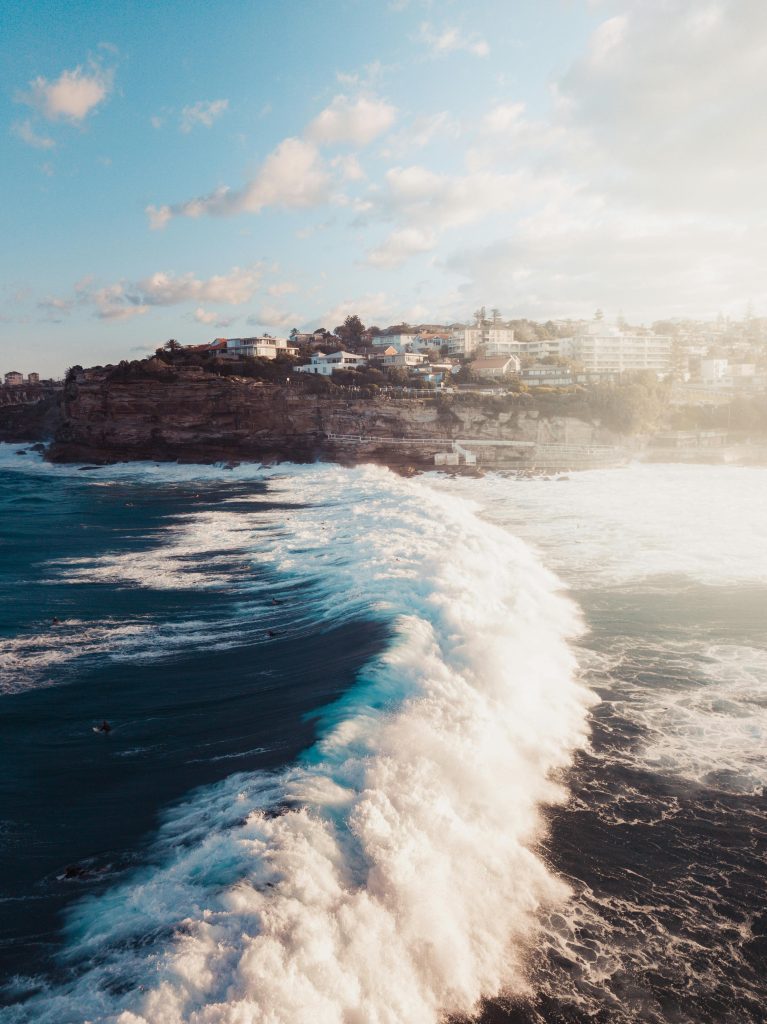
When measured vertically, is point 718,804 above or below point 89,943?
below

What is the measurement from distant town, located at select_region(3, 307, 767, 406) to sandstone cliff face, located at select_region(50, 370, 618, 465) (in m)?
10.8

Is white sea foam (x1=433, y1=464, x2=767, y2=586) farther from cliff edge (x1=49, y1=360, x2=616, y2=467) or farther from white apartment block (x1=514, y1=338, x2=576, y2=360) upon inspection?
white apartment block (x1=514, y1=338, x2=576, y2=360)

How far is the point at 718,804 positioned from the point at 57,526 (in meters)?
27.9

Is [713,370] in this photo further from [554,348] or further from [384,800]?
[384,800]

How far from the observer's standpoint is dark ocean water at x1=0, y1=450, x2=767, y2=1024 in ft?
15.1

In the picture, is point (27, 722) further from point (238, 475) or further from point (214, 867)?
point (238, 475)

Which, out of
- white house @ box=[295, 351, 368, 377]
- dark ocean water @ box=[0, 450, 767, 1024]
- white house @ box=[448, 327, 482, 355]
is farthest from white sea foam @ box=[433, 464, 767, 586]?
white house @ box=[448, 327, 482, 355]

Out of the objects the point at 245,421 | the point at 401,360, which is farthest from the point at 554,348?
the point at 245,421

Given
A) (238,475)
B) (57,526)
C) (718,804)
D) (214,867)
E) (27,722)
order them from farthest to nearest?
(238,475)
(57,526)
(27,722)
(718,804)
(214,867)

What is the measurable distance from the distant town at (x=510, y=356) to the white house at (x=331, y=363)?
166 mm

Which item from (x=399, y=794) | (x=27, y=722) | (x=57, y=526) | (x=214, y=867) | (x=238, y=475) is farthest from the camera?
(x=238, y=475)

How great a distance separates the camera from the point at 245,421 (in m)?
65.7

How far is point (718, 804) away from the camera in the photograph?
284 inches

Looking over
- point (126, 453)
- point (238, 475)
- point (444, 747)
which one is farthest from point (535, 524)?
point (126, 453)
